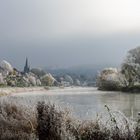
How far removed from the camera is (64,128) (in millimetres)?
9953

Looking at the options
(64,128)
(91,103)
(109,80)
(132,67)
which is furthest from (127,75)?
(64,128)

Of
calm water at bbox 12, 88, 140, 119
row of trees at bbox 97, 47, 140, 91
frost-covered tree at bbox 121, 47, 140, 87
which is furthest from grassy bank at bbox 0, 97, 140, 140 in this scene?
frost-covered tree at bbox 121, 47, 140, 87

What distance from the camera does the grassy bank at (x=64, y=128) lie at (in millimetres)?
9648

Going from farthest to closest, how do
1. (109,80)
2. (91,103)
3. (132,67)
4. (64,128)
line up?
(109,80) < (132,67) < (91,103) < (64,128)

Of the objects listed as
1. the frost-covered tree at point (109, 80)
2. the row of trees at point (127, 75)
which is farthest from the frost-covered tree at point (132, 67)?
the frost-covered tree at point (109, 80)

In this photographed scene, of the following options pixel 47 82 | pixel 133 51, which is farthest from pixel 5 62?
pixel 133 51

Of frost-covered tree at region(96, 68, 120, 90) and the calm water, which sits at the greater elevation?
frost-covered tree at region(96, 68, 120, 90)

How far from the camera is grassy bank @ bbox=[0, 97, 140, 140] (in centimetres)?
965

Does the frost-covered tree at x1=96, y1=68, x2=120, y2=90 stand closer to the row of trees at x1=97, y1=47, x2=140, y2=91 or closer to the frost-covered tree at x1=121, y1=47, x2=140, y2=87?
the row of trees at x1=97, y1=47, x2=140, y2=91

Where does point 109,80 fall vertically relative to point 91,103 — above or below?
above

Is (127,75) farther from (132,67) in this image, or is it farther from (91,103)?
(91,103)

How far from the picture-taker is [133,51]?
80312 millimetres

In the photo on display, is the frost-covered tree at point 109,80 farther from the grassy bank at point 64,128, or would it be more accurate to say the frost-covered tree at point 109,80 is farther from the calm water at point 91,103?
the grassy bank at point 64,128

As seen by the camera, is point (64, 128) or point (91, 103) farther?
point (91, 103)
